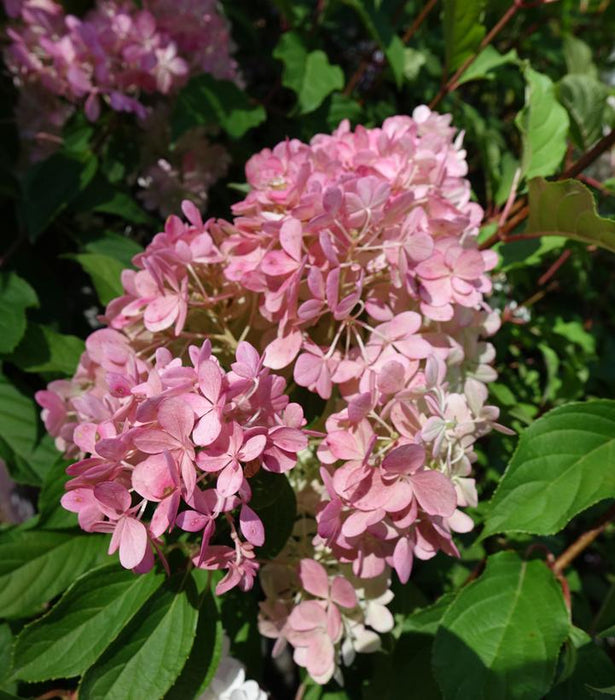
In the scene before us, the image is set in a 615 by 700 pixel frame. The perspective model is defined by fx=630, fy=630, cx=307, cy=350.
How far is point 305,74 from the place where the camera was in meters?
1.34

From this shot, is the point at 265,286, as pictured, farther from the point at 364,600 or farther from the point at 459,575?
the point at 459,575

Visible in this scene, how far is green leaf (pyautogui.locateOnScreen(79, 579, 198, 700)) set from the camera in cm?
69

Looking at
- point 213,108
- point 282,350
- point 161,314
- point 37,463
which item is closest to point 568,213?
point 282,350

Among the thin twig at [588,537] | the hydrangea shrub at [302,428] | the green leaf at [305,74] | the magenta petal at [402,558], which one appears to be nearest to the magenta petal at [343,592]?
the hydrangea shrub at [302,428]

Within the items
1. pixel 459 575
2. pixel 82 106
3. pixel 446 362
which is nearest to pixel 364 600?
pixel 446 362

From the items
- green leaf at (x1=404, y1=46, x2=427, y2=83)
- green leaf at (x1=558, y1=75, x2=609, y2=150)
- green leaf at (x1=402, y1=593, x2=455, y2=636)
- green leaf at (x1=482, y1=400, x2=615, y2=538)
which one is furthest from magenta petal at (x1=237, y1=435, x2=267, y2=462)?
green leaf at (x1=404, y1=46, x2=427, y2=83)

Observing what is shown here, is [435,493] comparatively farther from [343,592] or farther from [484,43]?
[484,43]

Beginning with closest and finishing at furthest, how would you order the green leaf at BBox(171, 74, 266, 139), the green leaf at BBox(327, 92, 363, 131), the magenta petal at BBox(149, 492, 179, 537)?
the magenta petal at BBox(149, 492, 179, 537) → the green leaf at BBox(171, 74, 266, 139) → the green leaf at BBox(327, 92, 363, 131)

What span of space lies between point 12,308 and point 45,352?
10cm

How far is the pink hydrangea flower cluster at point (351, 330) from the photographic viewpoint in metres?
0.65

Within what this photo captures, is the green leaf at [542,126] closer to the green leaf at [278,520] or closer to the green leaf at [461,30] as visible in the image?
the green leaf at [461,30]

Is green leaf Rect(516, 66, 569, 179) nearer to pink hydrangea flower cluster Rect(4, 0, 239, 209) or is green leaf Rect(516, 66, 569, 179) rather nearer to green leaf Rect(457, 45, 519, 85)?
green leaf Rect(457, 45, 519, 85)

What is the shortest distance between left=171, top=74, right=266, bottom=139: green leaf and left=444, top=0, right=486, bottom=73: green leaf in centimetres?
40

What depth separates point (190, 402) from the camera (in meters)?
0.58
